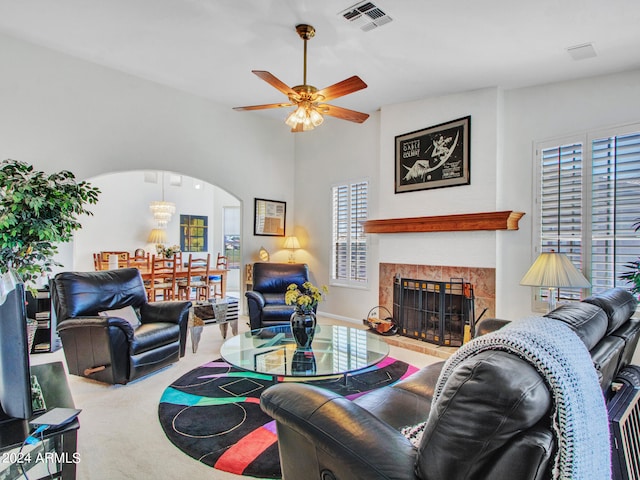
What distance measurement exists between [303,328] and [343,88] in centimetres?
201

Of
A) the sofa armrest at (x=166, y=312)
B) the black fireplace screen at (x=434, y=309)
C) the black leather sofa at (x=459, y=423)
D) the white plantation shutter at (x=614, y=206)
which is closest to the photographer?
the black leather sofa at (x=459, y=423)

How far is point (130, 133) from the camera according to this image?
4594mm

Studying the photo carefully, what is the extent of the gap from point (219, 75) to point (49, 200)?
10.4 ft

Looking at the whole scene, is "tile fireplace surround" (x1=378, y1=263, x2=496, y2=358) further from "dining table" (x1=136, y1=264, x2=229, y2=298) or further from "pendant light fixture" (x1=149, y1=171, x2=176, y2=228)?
"pendant light fixture" (x1=149, y1=171, x2=176, y2=228)

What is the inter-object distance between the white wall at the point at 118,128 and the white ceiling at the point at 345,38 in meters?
0.27

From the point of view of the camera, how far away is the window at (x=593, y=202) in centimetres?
340

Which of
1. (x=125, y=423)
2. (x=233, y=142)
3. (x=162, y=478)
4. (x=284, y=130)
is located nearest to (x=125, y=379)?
(x=125, y=423)

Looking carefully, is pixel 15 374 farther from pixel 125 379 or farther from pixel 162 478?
pixel 125 379

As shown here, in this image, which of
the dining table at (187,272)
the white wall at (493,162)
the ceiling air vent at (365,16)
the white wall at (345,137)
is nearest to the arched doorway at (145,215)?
the dining table at (187,272)

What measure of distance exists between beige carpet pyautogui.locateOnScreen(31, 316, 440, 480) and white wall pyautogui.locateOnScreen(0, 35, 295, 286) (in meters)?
2.01

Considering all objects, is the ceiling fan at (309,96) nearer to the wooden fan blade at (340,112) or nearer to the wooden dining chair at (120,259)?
the wooden fan blade at (340,112)

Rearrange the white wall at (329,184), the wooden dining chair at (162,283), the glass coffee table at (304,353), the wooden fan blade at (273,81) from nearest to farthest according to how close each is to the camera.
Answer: the glass coffee table at (304,353) < the wooden fan blade at (273,81) < the white wall at (329,184) < the wooden dining chair at (162,283)

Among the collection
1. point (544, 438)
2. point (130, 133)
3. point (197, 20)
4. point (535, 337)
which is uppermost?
point (197, 20)

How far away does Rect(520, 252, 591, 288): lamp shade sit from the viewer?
306 centimetres
